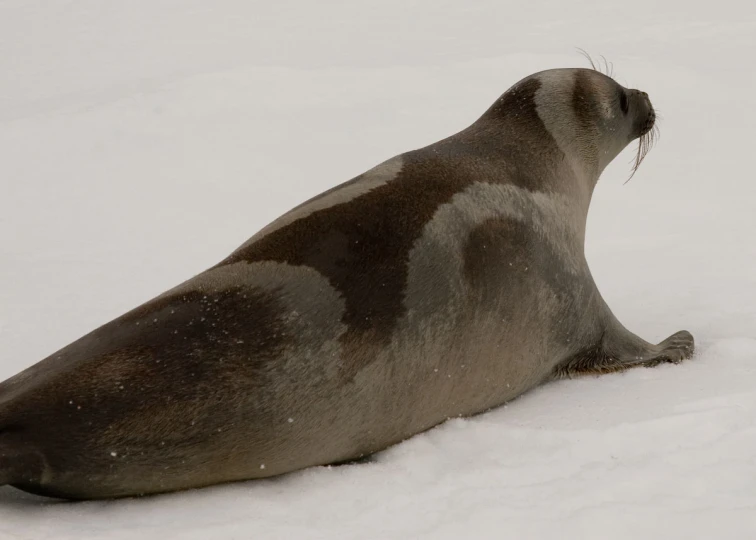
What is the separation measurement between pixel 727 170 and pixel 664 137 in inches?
30.0

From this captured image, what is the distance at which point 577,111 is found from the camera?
A: 515 centimetres

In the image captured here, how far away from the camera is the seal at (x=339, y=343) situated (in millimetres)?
3268

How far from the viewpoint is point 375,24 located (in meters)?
10.7

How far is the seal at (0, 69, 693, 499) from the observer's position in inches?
129

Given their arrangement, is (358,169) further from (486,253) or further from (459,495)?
(459,495)

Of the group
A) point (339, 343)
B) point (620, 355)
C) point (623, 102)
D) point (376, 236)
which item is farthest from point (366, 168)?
Result: point (339, 343)

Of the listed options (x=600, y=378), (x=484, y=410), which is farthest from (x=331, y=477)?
(x=600, y=378)

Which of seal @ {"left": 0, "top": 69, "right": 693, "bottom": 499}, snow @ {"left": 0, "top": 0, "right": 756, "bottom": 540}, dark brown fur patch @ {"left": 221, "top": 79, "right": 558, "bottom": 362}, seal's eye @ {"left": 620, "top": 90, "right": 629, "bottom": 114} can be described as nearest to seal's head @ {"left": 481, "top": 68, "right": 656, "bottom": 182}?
seal's eye @ {"left": 620, "top": 90, "right": 629, "bottom": 114}

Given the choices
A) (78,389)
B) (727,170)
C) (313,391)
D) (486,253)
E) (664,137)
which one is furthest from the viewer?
(664,137)

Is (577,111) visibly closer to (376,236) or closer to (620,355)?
(620,355)

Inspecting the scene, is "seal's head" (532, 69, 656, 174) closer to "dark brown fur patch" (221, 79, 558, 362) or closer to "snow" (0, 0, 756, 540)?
"dark brown fur patch" (221, 79, 558, 362)

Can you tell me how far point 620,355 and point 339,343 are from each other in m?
1.57

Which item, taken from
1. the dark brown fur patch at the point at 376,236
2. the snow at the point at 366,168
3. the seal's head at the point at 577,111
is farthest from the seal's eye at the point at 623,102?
the dark brown fur patch at the point at 376,236

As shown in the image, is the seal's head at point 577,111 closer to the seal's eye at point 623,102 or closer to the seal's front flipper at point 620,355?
the seal's eye at point 623,102
